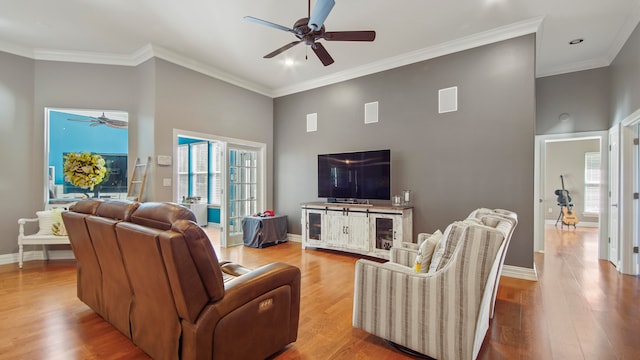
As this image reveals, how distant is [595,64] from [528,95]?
215cm

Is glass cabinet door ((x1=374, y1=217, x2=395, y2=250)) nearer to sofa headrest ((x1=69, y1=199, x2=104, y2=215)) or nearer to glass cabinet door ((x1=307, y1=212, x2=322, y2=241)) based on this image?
glass cabinet door ((x1=307, y1=212, x2=322, y2=241))

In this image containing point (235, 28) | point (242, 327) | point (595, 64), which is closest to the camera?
point (242, 327)

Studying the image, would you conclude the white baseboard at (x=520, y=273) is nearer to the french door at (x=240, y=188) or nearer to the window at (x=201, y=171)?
the french door at (x=240, y=188)

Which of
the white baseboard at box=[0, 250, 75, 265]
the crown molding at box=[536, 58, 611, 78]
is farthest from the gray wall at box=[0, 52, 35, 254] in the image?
the crown molding at box=[536, 58, 611, 78]

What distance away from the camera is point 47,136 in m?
4.60

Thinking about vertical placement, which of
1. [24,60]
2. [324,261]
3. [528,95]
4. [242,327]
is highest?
[24,60]

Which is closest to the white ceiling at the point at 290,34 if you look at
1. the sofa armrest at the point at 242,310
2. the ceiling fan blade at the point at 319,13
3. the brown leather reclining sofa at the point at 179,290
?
the ceiling fan blade at the point at 319,13

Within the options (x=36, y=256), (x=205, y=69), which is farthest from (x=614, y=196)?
(x=36, y=256)

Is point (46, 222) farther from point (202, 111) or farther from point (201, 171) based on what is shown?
point (201, 171)

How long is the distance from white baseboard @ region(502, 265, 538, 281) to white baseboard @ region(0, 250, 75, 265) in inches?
255

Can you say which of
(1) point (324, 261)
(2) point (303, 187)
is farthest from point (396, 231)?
(2) point (303, 187)

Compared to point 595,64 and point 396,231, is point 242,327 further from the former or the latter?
point 595,64

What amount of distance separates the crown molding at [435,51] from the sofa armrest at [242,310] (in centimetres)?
395

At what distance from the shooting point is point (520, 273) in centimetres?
378
